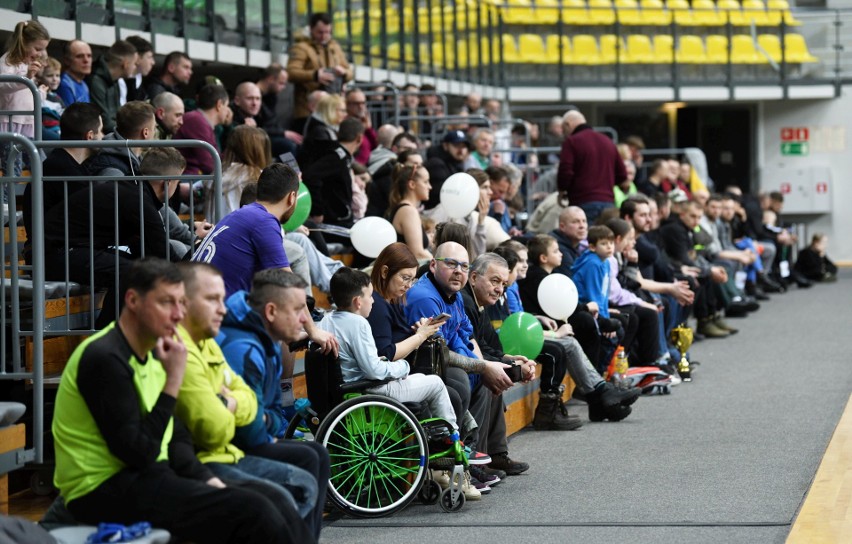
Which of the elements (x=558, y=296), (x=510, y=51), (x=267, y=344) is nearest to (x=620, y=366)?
(x=558, y=296)

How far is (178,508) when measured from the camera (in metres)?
4.40

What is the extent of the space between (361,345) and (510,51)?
60.4 feet

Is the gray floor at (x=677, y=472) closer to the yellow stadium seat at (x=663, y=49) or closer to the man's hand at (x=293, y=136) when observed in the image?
the man's hand at (x=293, y=136)

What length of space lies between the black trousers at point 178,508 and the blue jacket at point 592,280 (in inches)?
224

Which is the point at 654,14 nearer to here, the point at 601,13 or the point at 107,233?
the point at 601,13

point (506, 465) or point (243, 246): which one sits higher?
point (243, 246)

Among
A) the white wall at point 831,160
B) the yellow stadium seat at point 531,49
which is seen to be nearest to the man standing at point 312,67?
the yellow stadium seat at point 531,49

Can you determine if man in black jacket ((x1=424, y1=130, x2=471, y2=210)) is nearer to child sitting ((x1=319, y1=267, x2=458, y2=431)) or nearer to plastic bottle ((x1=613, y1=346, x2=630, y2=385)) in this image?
plastic bottle ((x1=613, y1=346, x2=630, y2=385))

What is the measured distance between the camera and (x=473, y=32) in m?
22.5

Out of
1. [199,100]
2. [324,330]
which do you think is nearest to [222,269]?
[324,330]

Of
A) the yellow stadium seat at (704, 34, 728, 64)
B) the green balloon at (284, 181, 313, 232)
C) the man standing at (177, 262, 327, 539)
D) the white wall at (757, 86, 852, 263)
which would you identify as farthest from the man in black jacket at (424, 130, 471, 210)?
the white wall at (757, 86, 852, 263)

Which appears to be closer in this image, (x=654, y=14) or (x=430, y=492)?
(x=430, y=492)

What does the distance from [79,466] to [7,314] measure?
2.13 meters

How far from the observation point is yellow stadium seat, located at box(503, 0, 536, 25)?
2425cm
